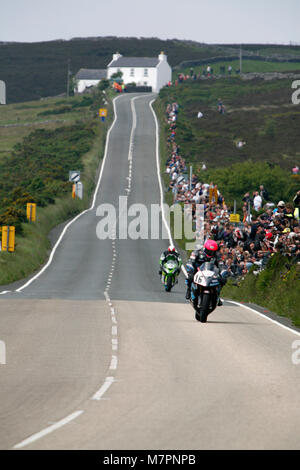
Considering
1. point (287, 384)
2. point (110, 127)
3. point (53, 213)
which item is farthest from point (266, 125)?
point (287, 384)

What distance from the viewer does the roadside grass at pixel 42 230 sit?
41375 mm

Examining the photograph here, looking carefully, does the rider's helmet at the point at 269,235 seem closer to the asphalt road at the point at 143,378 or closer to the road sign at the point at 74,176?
the asphalt road at the point at 143,378

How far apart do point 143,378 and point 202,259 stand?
911 cm

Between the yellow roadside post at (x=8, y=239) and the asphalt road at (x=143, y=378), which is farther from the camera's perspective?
the yellow roadside post at (x=8, y=239)

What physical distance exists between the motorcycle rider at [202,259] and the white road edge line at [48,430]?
10.5 metres

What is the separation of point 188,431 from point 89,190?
6539cm

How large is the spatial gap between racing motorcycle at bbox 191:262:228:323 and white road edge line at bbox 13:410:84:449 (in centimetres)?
993

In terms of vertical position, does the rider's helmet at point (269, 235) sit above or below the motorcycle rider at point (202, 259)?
below

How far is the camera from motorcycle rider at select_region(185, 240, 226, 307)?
67.3 feet

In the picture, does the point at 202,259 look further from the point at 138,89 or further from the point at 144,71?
the point at 144,71

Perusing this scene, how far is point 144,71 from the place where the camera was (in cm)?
16762

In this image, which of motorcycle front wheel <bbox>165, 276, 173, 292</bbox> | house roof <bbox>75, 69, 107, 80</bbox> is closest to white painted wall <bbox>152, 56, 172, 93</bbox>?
house roof <bbox>75, 69, 107, 80</bbox>

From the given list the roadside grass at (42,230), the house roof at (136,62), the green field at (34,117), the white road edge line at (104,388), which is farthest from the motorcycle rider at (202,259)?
the house roof at (136,62)
